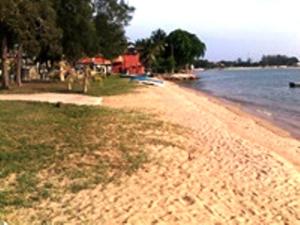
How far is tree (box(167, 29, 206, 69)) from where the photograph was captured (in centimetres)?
14200

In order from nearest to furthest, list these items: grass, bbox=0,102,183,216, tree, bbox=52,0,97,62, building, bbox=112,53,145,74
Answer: grass, bbox=0,102,183,216 < tree, bbox=52,0,97,62 < building, bbox=112,53,145,74

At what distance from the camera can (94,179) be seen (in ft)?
38.9

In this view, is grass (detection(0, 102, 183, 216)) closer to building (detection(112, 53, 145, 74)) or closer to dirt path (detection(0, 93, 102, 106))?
dirt path (detection(0, 93, 102, 106))

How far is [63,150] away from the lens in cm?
1441

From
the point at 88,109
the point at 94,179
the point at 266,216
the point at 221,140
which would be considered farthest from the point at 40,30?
the point at 266,216

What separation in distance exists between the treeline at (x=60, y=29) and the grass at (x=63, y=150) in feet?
36.1

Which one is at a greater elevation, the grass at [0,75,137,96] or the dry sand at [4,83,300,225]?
the dry sand at [4,83,300,225]

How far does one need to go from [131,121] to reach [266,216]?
11.6 meters

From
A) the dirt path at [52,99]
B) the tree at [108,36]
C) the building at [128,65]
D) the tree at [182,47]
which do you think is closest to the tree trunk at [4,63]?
the dirt path at [52,99]

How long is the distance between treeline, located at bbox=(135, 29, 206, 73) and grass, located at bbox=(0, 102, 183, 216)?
10192cm

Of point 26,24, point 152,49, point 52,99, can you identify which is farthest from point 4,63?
point 152,49

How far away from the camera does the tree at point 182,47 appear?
5591 inches

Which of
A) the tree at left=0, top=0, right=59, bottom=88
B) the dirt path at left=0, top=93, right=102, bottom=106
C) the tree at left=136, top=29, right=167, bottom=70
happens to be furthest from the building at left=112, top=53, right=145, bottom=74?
the dirt path at left=0, top=93, right=102, bottom=106

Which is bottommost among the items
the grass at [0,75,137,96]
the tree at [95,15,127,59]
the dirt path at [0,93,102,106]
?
the grass at [0,75,137,96]
